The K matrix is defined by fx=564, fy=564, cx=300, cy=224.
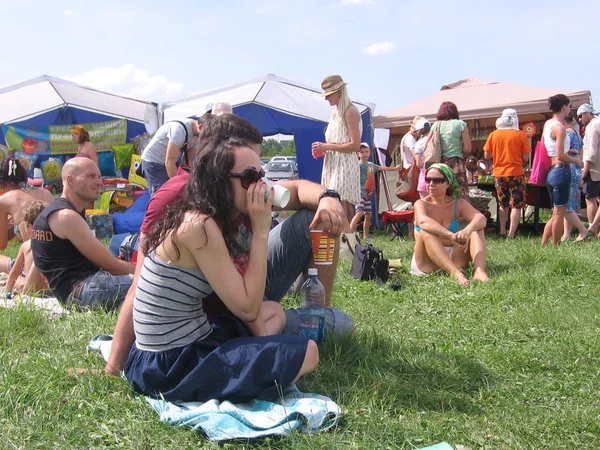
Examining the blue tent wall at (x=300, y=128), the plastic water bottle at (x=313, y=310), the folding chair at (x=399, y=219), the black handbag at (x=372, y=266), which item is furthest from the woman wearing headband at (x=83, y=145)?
the plastic water bottle at (x=313, y=310)

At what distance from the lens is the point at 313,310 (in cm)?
305

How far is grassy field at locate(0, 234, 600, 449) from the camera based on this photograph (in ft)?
7.06

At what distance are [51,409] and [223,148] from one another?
130cm

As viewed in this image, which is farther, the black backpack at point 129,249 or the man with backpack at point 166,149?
the man with backpack at point 166,149

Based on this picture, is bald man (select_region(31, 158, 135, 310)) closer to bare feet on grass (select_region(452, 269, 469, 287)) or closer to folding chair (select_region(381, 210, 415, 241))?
bare feet on grass (select_region(452, 269, 469, 287))

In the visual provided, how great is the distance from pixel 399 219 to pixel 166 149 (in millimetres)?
3798

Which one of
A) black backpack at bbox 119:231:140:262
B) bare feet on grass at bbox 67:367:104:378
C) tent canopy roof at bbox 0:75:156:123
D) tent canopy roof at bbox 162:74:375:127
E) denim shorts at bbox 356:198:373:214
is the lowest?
bare feet on grass at bbox 67:367:104:378

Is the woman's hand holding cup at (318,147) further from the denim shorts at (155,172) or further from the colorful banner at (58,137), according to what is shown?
the colorful banner at (58,137)

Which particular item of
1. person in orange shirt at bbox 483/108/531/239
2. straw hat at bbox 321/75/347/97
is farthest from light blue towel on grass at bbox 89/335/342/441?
person in orange shirt at bbox 483/108/531/239

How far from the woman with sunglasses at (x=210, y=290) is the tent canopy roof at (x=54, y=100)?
33.8 ft

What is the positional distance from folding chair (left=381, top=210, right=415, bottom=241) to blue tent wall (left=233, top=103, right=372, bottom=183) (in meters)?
2.36

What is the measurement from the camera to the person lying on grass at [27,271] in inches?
173

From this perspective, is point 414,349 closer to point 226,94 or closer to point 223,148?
point 223,148

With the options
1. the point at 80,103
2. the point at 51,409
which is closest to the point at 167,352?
the point at 51,409
